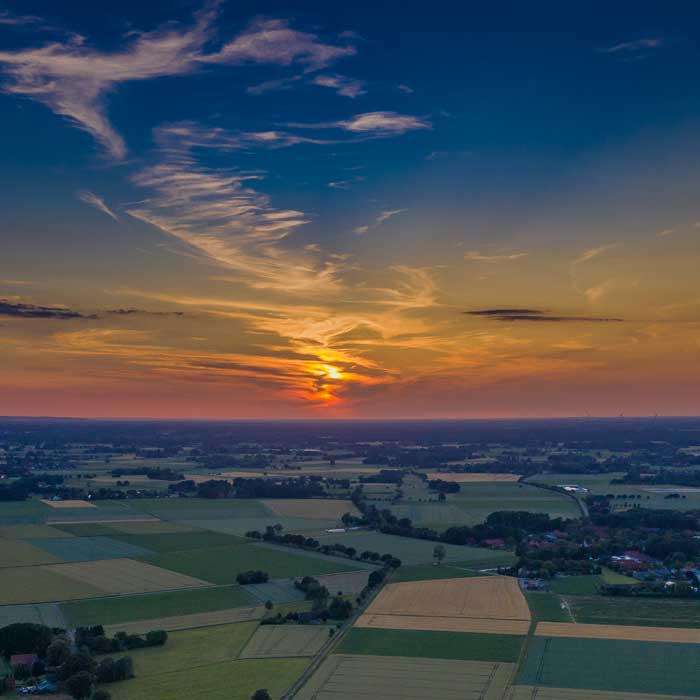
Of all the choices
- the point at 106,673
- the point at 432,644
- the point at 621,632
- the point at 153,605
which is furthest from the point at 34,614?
the point at 621,632

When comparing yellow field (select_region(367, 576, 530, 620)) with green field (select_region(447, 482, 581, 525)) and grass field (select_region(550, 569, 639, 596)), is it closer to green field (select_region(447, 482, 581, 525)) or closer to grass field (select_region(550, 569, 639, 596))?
grass field (select_region(550, 569, 639, 596))

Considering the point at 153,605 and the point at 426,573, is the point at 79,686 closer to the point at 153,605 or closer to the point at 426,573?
the point at 153,605

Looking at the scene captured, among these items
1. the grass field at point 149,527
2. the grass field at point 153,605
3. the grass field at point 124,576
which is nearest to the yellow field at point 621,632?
the grass field at point 153,605

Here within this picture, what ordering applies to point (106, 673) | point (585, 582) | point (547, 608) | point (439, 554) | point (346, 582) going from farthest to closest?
point (439, 554) → point (585, 582) → point (346, 582) → point (547, 608) → point (106, 673)

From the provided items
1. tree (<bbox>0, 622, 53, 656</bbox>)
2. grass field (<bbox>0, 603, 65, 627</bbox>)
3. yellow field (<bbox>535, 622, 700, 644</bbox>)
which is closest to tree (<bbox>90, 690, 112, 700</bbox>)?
tree (<bbox>0, 622, 53, 656</bbox>)

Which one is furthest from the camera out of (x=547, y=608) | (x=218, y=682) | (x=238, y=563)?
(x=238, y=563)

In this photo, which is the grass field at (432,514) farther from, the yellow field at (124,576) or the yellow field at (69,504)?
the yellow field at (69,504)
